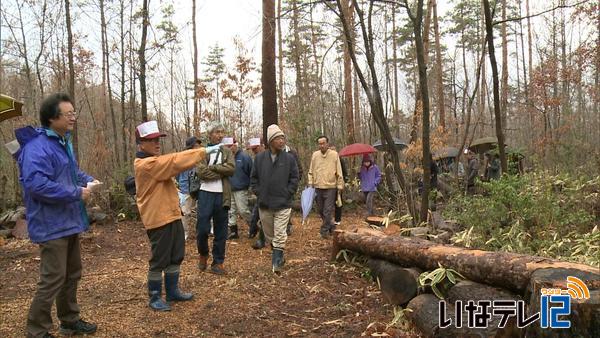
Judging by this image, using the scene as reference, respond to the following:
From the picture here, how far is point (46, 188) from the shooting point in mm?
3365

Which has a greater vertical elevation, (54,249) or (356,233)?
(54,249)

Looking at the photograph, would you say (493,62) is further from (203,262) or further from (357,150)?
(203,262)

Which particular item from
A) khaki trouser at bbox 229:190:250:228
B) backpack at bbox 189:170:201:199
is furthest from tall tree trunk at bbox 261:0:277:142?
backpack at bbox 189:170:201:199

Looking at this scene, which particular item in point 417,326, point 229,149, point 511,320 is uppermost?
point 229,149

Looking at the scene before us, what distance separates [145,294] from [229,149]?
2.04 m

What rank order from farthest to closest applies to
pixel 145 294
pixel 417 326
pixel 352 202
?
pixel 352 202 → pixel 145 294 → pixel 417 326

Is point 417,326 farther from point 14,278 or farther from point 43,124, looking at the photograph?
point 14,278

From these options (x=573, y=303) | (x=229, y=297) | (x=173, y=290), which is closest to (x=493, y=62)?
(x=573, y=303)

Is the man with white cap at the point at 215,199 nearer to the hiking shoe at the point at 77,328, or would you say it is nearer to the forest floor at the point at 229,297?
the forest floor at the point at 229,297

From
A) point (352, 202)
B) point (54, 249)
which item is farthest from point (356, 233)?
point (352, 202)

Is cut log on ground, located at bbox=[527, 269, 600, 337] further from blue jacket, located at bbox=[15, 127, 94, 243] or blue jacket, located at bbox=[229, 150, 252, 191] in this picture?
blue jacket, located at bbox=[229, 150, 252, 191]

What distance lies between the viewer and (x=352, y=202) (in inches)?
466

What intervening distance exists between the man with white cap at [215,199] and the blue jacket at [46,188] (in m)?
2.10

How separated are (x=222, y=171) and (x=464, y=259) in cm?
306
